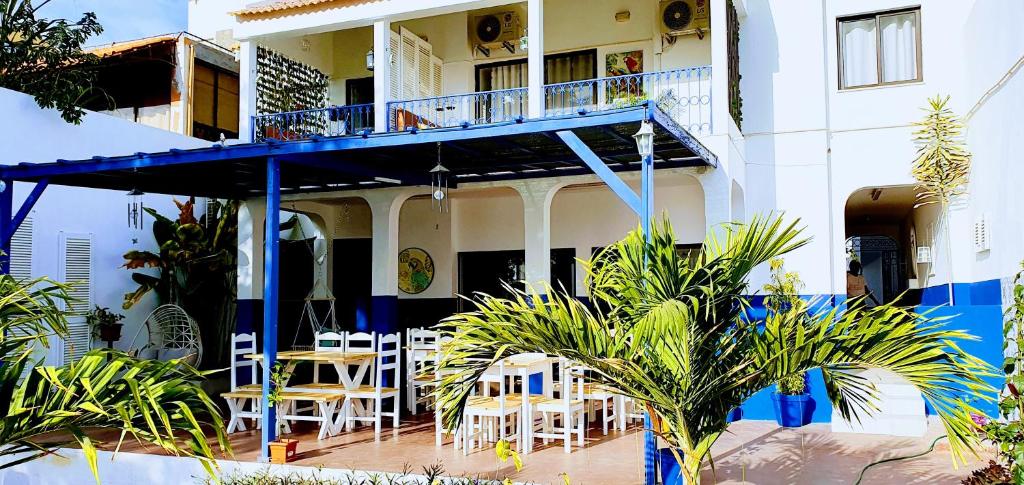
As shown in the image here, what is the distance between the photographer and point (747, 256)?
5.35m

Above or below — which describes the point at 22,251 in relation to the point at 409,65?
below

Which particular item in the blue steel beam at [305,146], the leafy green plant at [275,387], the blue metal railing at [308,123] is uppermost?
the blue metal railing at [308,123]

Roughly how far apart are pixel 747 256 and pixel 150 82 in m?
12.8

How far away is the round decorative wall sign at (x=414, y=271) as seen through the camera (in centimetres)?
1363

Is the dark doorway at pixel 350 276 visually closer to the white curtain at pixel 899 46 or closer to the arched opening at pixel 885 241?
the arched opening at pixel 885 241

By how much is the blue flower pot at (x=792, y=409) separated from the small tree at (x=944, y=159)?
8.42 ft

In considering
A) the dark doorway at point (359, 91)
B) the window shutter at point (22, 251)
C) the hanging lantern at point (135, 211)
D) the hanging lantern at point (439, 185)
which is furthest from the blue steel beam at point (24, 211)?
the dark doorway at point (359, 91)

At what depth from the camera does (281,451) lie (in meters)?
7.73

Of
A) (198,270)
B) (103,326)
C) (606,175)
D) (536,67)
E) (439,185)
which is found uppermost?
(536,67)

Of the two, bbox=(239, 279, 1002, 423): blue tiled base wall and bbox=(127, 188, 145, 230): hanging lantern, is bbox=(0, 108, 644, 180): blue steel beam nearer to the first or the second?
bbox=(239, 279, 1002, 423): blue tiled base wall

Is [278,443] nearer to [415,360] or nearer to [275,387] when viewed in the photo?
[275,387]

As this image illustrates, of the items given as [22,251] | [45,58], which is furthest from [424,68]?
[22,251]

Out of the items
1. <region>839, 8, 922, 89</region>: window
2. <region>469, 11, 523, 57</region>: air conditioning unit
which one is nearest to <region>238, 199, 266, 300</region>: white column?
<region>469, 11, 523, 57</region>: air conditioning unit

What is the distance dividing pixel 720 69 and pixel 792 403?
3.75 meters
